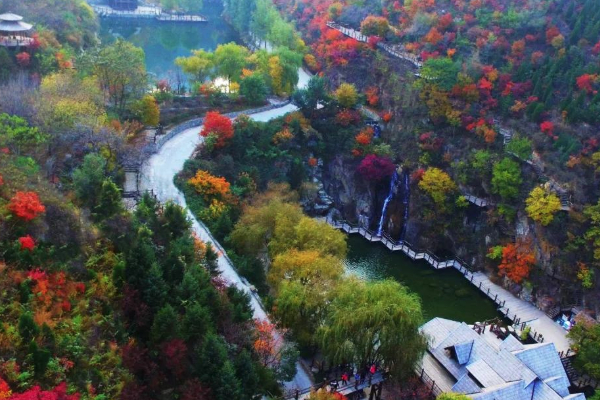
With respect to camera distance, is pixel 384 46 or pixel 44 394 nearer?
pixel 44 394

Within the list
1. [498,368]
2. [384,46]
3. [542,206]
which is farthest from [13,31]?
[498,368]

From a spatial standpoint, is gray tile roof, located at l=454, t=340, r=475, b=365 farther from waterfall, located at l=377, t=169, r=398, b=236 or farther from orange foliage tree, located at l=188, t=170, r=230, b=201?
waterfall, located at l=377, t=169, r=398, b=236

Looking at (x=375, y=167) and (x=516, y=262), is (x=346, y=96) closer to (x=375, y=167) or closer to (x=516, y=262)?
(x=375, y=167)

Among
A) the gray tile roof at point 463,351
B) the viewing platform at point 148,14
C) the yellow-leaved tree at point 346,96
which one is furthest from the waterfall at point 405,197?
the viewing platform at point 148,14

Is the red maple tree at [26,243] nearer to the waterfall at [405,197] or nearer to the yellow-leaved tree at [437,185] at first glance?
the yellow-leaved tree at [437,185]

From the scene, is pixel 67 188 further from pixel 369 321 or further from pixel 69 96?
pixel 369 321

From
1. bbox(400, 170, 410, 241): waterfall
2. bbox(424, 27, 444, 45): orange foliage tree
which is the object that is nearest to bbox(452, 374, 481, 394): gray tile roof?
bbox(400, 170, 410, 241): waterfall
